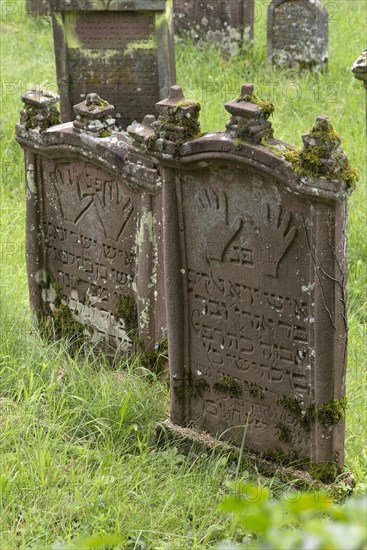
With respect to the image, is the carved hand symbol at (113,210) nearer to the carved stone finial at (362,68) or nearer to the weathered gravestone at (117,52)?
the carved stone finial at (362,68)

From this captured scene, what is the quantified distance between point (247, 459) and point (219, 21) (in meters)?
7.01

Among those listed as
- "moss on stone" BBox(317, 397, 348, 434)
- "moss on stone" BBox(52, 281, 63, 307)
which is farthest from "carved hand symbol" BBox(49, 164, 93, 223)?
"moss on stone" BBox(317, 397, 348, 434)

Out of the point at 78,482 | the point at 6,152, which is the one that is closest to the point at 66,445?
the point at 78,482

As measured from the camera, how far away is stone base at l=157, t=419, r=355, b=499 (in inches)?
146

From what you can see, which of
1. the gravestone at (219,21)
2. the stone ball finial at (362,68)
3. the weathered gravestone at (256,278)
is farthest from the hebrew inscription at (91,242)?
the gravestone at (219,21)

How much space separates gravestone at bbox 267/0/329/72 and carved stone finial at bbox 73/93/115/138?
520cm

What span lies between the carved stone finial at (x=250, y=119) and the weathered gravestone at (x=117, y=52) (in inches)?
144

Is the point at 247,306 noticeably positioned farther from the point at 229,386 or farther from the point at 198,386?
the point at 198,386

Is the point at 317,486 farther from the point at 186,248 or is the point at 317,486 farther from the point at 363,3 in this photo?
the point at 363,3

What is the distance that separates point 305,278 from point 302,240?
Result: 15 cm

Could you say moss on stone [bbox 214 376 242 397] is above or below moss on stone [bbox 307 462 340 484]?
above

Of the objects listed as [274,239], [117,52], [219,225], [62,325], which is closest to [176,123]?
[219,225]

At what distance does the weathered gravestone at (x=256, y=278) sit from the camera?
11.4 feet

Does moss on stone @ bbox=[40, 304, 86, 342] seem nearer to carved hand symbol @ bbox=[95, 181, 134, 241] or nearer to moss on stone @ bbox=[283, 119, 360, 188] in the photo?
carved hand symbol @ bbox=[95, 181, 134, 241]
